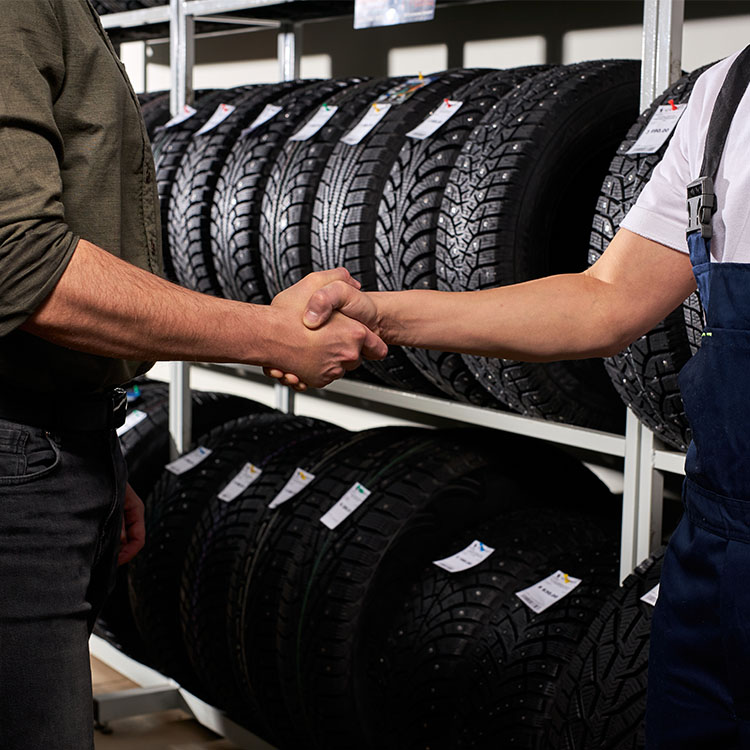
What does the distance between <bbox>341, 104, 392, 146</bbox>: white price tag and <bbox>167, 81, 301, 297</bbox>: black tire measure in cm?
49

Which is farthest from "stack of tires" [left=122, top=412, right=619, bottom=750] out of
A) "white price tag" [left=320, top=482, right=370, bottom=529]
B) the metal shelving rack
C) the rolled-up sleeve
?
the rolled-up sleeve

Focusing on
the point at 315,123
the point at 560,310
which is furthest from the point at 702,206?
the point at 315,123

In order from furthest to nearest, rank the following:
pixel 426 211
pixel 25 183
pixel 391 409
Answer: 1. pixel 391 409
2. pixel 426 211
3. pixel 25 183

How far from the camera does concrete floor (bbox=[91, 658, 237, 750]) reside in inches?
125

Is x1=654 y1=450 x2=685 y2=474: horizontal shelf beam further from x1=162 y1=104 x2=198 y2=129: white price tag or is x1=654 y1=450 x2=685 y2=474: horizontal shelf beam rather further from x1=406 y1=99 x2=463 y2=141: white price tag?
x1=162 y1=104 x2=198 y2=129: white price tag

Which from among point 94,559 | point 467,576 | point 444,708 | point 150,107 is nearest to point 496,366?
point 467,576

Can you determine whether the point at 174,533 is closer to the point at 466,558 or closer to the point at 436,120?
the point at 466,558

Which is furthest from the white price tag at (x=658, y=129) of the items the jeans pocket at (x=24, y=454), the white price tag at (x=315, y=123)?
the jeans pocket at (x=24, y=454)

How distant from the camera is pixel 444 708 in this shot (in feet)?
7.88

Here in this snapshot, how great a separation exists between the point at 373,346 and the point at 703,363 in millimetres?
670

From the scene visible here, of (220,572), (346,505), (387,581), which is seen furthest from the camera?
(220,572)

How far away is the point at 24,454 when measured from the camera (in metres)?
1.69

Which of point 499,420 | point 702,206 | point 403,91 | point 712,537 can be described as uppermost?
point 403,91

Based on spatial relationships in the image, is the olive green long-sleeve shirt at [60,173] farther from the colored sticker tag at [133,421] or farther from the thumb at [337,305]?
the colored sticker tag at [133,421]
